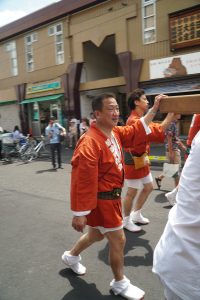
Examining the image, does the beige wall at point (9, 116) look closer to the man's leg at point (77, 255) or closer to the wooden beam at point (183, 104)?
the man's leg at point (77, 255)

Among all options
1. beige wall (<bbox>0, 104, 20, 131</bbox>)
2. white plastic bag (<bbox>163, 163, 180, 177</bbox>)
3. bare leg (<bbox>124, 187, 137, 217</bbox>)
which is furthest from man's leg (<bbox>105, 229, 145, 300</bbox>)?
beige wall (<bbox>0, 104, 20, 131</bbox>)

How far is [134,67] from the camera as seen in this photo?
14.7 meters

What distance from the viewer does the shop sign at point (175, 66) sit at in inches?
502

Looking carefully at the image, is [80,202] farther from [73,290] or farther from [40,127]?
[40,127]

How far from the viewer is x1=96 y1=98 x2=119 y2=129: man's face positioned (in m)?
A: 2.94

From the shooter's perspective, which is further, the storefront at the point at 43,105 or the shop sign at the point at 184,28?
the storefront at the point at 43,105

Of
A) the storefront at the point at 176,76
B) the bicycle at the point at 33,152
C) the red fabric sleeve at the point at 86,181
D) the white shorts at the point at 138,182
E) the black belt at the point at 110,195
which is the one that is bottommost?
the bicycle at the point at 33,152

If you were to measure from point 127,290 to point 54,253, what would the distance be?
4.17 ft

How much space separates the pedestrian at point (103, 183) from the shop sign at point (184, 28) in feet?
35.5

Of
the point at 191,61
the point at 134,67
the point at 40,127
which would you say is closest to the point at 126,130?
the point at 191,61

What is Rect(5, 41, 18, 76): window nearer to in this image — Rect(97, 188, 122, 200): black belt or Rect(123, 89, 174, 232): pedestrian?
Rect(123, 89, 174, 232): pedestrian

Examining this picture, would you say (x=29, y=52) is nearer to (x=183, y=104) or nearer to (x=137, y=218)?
(x=137, y=218)

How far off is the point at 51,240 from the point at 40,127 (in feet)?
54.1

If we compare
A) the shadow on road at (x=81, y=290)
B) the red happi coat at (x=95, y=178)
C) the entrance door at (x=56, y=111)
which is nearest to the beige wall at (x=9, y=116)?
the entrance door at (x=56, y=111)
